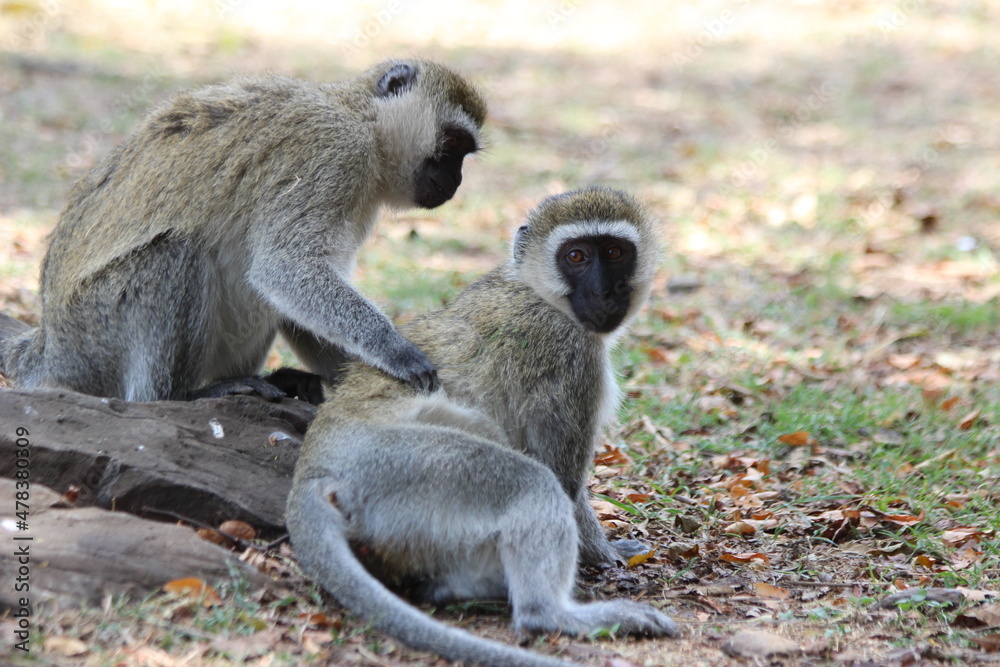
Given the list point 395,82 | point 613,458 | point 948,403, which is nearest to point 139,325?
point 395,82

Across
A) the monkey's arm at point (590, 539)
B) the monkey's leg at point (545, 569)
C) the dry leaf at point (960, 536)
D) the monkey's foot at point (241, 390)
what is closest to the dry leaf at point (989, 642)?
the dry leaf at point (960, 536)

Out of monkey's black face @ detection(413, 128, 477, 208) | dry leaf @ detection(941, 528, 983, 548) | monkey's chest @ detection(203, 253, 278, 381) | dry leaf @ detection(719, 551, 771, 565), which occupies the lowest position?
dry leaf @ detection(719, 551, 771, 565)

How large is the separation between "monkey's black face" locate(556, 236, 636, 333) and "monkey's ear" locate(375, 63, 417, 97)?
5.44 ft

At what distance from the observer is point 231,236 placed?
5332 millimetres

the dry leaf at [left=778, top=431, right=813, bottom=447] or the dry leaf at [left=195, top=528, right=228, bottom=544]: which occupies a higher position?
the dry leaf at [left=195, top=528, right=228, bottom=544]

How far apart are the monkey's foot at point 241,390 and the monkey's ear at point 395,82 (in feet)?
5.64

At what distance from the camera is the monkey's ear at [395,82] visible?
579 centimetres

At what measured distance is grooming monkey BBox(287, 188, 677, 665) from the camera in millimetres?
3797

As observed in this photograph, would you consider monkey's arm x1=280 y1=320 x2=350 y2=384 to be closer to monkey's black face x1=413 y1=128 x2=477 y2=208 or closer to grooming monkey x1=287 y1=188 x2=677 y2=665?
grooming monkey x1=287 y1=188 x2=677 y2=665

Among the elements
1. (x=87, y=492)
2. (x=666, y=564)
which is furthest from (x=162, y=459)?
(x=666, y=564)

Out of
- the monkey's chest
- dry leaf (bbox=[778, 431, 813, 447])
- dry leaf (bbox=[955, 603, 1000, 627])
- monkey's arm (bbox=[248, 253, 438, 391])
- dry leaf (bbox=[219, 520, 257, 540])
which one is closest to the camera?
dry leaf (bbox=[955, 603, 1000, 627])

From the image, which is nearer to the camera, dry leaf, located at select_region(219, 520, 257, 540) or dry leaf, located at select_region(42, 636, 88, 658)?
dry leaf, located at select_region(42, 636, 88, 658)

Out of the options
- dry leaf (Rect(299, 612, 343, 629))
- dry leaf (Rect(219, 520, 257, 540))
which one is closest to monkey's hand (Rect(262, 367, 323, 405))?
dry leaf (Rect(219, 520, 257, 540))

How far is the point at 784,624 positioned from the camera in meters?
4.10
